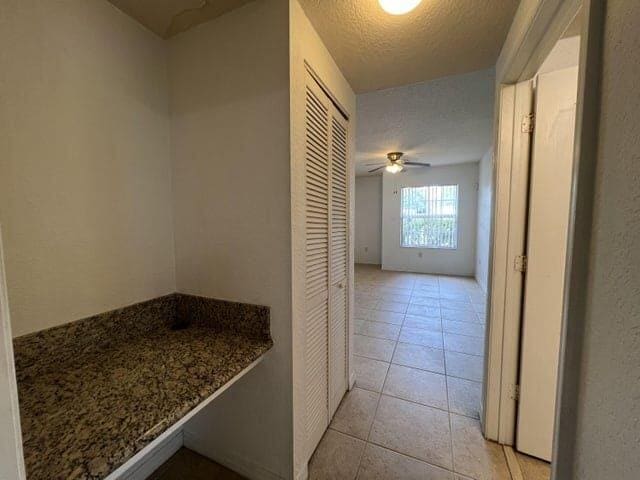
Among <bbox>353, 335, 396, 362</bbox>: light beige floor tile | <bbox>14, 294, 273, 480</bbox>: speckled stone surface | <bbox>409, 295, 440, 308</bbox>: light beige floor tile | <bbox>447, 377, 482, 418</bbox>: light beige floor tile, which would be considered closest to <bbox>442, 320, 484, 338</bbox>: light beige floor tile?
<bbox>409, 295, 440, 308</bbox>: light beige floor tile

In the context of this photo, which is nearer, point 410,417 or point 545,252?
point 545,252

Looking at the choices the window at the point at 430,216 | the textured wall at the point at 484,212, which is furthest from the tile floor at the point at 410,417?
the window at the point at 430,216

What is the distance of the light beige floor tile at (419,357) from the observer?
2293 millimetres

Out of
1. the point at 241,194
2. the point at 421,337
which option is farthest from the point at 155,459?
the point at 421,337

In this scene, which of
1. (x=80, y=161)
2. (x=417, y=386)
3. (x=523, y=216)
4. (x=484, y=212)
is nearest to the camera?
(x=80, y=161)

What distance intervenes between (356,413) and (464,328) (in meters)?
Result: 1.99

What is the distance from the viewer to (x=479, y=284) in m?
4.93

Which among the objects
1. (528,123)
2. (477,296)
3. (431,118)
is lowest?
(477,296)

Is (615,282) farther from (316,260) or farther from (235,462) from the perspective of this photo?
(235,462)

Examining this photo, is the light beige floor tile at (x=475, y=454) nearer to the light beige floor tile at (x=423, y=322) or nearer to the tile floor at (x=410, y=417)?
the tile floor at (x=410, y=417)

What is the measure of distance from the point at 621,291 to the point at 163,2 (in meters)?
1.79

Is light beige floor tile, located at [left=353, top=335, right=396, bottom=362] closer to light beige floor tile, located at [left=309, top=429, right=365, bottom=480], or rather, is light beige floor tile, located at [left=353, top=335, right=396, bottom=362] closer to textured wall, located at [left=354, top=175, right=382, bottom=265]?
light beige floor tile, located at [left=309, top=429, right=365, bottom=480]

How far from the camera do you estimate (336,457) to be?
4.66 feet

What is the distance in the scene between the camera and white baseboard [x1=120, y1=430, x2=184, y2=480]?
1244 millimetres
